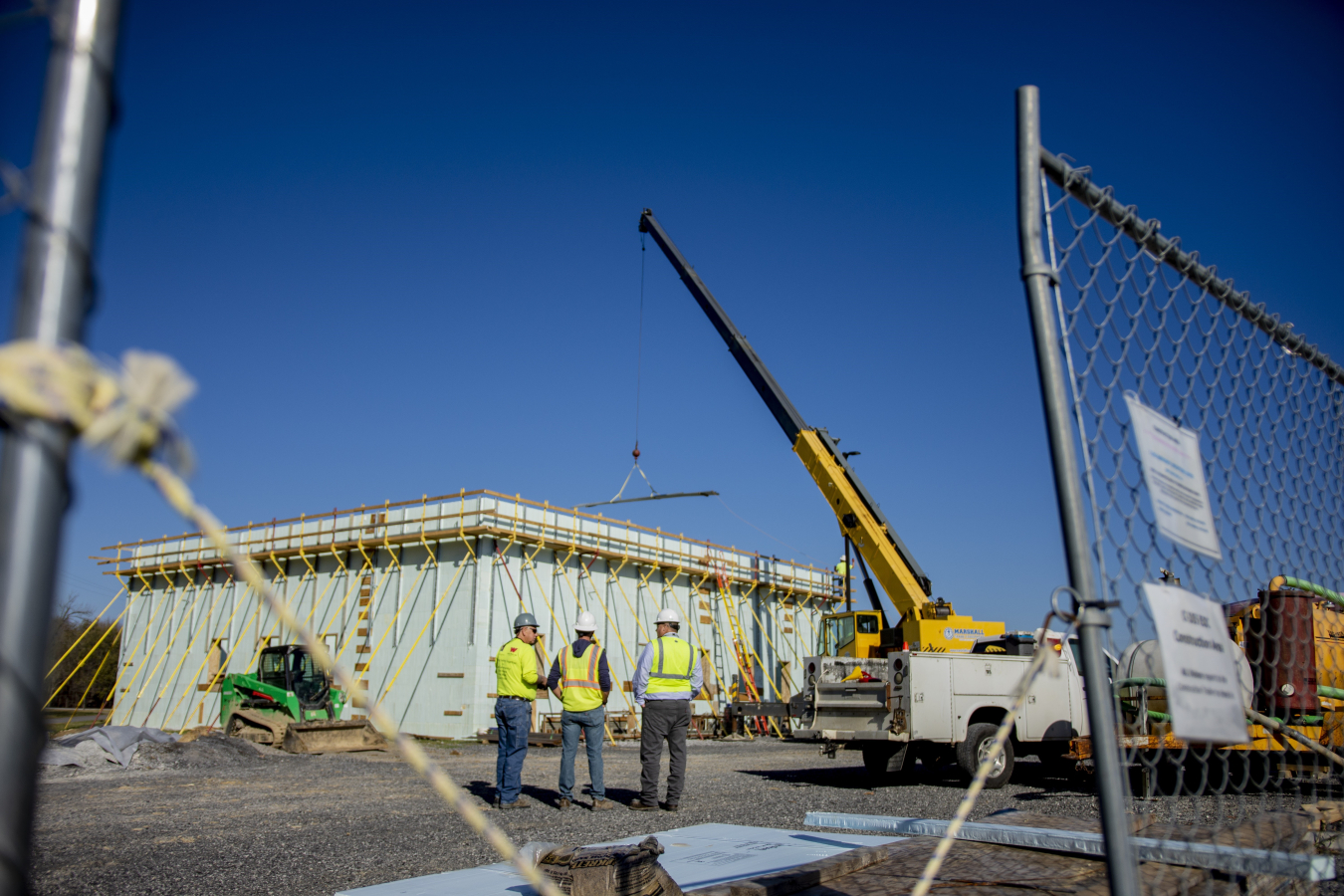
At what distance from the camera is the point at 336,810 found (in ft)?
25.7

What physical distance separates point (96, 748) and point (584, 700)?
8387mm

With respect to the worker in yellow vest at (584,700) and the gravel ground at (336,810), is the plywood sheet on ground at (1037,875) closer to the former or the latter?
the gravel ground at (336,810)

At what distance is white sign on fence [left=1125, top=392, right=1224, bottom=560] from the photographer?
1.97 m

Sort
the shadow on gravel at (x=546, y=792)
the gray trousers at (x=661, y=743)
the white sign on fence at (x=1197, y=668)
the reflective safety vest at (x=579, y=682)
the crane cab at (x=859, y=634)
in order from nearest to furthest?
the white sign on fence at (x=1197, y=668)
the gray trousers at (x=661, y=743)
the reflective safety vest at (x=579, y=682)
the shadow on gravel at (x=546, y=792)
the crane cab at (x=859, y=634)

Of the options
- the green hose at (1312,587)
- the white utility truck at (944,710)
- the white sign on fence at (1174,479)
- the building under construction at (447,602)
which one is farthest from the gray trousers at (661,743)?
the building under construction at (447,602)

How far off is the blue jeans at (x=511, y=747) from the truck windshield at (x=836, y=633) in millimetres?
9628

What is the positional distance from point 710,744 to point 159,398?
19.6m

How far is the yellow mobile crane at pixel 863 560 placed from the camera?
14008 mm

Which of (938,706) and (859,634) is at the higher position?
(859,634)

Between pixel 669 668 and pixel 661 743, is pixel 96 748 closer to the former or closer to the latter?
pixel 661 743

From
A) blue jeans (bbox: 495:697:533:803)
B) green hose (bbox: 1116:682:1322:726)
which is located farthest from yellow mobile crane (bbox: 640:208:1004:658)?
blue jeans (bbox: 495:697:533:803)

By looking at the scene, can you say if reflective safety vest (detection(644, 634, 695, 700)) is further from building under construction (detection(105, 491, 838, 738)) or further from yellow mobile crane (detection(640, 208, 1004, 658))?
building under construction (detection(105, 491, 838, 738))

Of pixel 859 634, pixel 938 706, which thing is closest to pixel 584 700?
pixel 938 706

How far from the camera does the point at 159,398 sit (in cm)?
89
